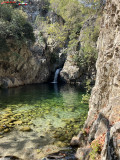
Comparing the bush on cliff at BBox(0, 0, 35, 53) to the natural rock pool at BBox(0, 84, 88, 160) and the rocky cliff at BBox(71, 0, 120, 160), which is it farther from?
the rocky cliff at BBox(71, 0, 120, 160)

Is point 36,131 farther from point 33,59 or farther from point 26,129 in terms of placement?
point 33,59

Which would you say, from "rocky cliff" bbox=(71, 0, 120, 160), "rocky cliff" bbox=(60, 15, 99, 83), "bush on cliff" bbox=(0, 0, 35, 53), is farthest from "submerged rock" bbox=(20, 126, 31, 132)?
"rocky cliff" bbox=(60, 15, 99, 83)

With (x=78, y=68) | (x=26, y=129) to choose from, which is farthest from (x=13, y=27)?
(x=26, y=129)

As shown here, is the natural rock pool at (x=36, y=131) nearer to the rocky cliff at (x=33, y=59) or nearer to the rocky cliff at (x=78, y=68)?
the rocky cliff at (x=33, y=59)

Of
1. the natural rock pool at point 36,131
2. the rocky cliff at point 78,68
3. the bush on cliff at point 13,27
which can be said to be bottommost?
the natural rock pool at point 36,131

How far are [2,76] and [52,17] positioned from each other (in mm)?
24630

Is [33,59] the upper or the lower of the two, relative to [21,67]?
upper

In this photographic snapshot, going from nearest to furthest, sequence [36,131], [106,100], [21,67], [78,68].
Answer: [106,100]
[36,131]
[21,67]
[78,68]

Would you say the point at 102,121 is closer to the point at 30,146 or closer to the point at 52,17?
the point at 30,146

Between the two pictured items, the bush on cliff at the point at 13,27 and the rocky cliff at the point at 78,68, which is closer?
the bush on cliff at the point at 13,27

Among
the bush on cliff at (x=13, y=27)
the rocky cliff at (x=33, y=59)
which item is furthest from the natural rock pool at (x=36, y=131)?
the bush on cliff at (x=13, y=27)

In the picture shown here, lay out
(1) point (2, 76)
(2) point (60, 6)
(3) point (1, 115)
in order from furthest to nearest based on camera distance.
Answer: (2) point (60, 6) < (1) point (2, 76) < (3) point (1, 115)

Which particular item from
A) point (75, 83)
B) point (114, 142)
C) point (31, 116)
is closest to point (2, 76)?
point (75, 83)

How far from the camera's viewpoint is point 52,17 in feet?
132
